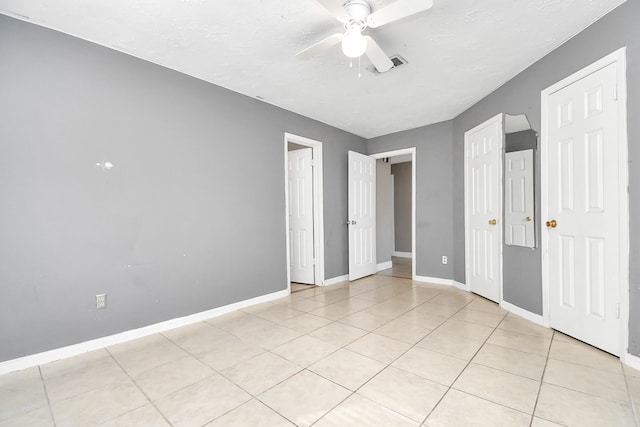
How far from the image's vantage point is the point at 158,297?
2666 millimetres

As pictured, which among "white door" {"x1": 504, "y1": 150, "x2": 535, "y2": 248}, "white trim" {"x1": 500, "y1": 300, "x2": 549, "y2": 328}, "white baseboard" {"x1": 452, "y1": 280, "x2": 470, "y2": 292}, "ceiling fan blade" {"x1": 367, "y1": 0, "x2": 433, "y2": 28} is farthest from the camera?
"white baseboard" {"x1": 452, "y1": 280, "x2": 470, "y2": 292}

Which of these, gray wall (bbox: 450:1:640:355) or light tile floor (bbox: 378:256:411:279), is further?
light tile floor (bbox: 378:256:411:279)

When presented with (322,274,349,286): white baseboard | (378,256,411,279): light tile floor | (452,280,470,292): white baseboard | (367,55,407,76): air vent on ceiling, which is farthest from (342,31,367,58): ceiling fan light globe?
(378,256,411,279): light tile floor

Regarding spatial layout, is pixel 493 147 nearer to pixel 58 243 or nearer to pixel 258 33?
pixel 258 33

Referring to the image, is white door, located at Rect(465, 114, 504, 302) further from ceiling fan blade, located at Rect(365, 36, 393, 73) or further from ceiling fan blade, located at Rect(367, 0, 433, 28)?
ceiling fan blade, located at Rect(367, 0, 433, 28)

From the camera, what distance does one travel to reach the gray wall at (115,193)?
6.68 feet

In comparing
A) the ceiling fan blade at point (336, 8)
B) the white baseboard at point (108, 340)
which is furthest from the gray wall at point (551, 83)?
the white baseboard at point (108, 340)

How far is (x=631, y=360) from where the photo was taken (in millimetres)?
1927

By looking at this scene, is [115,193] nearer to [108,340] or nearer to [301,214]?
[108,340]

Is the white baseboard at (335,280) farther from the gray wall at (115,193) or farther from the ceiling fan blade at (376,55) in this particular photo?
the ceiling fan blade at (376,55)

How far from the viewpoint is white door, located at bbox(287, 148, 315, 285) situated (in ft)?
14.5

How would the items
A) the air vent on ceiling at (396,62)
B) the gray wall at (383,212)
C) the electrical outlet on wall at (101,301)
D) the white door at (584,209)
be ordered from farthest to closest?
the gray wall at (383,212) → the air vent on ceiling at (396,62) → the electrical outlet on wall at (101,301) → the white door at (584,209)

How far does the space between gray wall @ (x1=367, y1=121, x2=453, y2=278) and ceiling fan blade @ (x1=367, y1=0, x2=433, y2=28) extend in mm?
3006

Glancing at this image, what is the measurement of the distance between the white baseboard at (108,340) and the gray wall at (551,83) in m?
3.01
